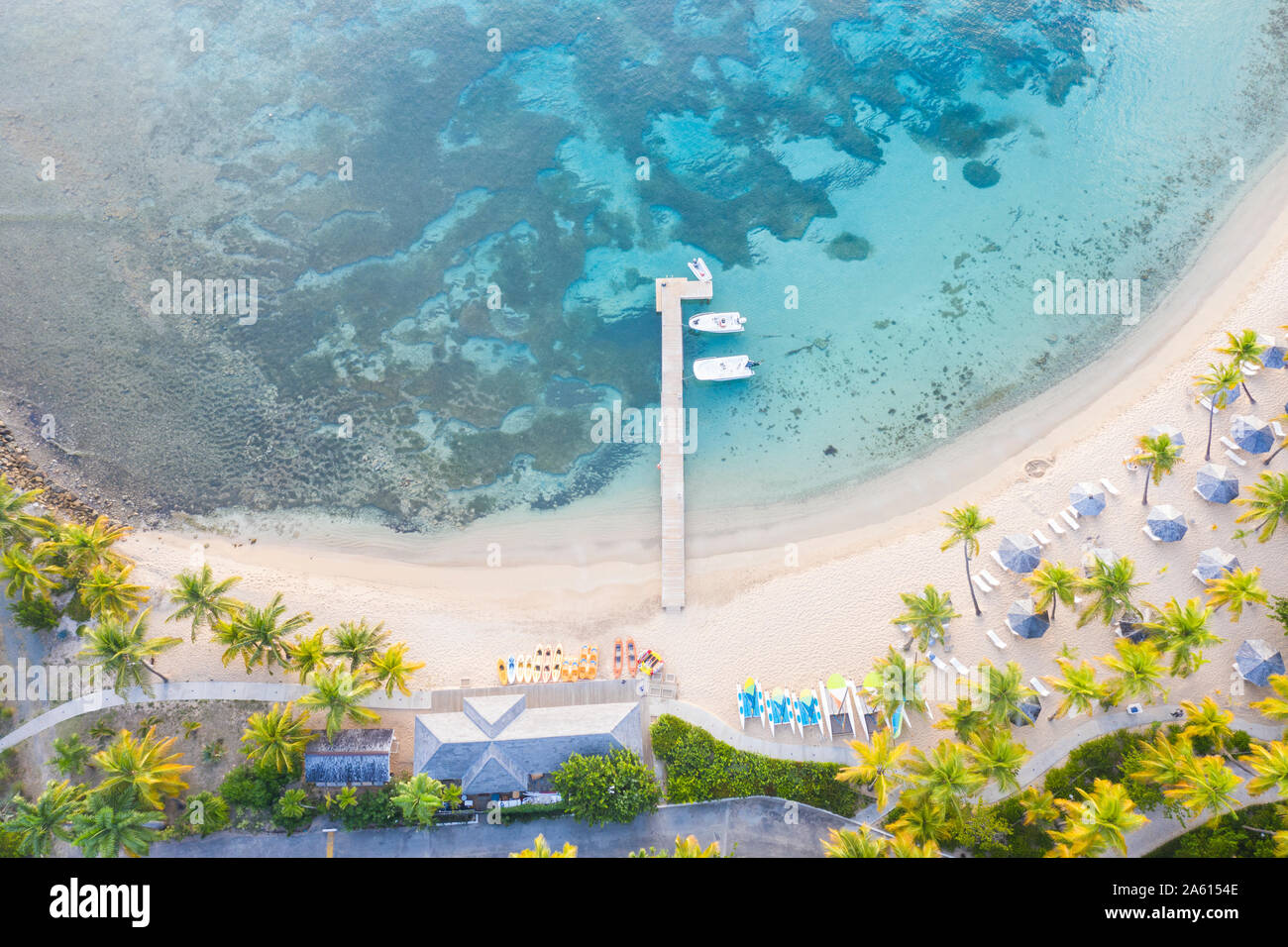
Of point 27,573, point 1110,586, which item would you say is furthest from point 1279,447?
point 27,573

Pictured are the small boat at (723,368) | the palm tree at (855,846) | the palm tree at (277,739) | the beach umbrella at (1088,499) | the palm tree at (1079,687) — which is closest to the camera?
the palm tree at (855,846)

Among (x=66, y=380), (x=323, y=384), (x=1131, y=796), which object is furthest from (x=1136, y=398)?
(x=66, y=380)

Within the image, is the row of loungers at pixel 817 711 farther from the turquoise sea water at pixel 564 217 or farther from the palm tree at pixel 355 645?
the palm tree at pixel 355 645

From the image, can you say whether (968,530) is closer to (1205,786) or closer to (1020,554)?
(1020,554)

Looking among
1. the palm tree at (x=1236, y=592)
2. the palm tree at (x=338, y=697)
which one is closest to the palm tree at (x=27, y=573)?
the palm tree at (x=338, y=697)

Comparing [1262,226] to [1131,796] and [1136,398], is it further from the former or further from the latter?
[1131,796]
